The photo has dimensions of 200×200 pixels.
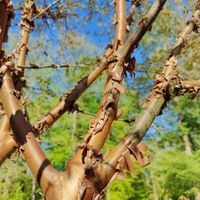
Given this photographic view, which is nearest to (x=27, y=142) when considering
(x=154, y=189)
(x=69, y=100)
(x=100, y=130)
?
(x=100, y=130)

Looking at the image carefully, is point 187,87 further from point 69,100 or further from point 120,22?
point 69,100

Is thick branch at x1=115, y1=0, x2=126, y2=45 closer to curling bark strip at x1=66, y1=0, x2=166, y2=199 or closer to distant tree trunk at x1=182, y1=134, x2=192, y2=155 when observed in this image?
curling bark strip at x1=66, y1=0, x2=166, y2=199

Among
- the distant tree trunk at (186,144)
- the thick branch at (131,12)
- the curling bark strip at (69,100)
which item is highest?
the distant tree trunk at (186,144)

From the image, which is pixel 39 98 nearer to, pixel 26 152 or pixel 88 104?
pixel 26 152

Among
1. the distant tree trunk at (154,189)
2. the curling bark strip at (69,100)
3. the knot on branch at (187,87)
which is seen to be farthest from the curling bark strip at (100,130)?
the distant tree trunk at (154,189)

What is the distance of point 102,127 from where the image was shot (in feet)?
8.36

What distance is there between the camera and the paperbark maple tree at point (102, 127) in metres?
2.31

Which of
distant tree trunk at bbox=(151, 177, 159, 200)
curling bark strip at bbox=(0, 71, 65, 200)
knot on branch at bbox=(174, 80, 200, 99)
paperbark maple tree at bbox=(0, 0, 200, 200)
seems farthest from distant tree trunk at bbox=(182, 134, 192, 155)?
curling bark strip at bbox=(0, 71, 65, 200)

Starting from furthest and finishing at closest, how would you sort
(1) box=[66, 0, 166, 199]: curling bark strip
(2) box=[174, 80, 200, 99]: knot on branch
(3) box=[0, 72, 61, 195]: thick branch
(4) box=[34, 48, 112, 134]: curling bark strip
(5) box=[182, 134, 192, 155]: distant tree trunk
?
(5) box=[182, 134, 192, 155]: distant tree trunk < (4) box=[34, 48, 112, 134]: curling bark strip < (2) box=[174, 80, 200, 99]: knot on branch < (3) box=[0, 72, 61, 195]: thick branch < (1) box=[66, 0, 166, 199]: curling bark strip

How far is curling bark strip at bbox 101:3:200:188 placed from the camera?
2455 mm

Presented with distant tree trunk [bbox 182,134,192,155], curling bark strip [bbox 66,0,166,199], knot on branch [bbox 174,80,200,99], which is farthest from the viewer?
distant tree trunk [bbox 182,134,192,155]

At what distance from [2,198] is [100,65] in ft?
41.1

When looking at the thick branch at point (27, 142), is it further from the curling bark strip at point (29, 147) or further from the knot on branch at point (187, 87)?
the knot on branch at point (187, 87)

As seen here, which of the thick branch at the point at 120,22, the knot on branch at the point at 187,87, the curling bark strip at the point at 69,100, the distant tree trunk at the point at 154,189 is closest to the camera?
the knot on branch at the point at 187,87
